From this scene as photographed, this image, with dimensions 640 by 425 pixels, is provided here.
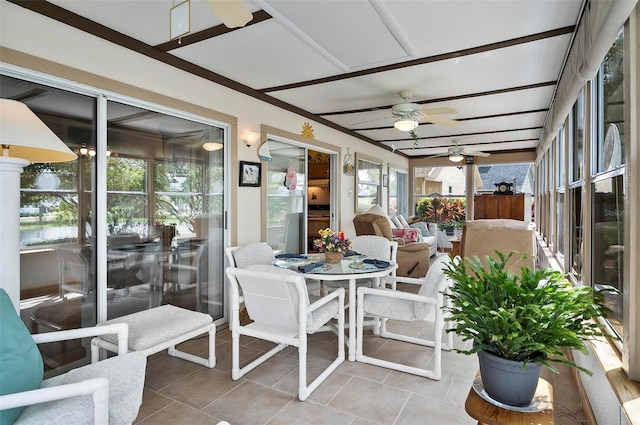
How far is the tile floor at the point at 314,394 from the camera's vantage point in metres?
2.10

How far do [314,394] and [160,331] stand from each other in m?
1.10

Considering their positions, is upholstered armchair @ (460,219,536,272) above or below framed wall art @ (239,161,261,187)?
below

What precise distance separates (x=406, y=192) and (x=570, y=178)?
248 inches

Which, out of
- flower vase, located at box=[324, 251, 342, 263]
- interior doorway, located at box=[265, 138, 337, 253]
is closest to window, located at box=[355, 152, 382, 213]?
interior doorway, located at box=[265, 138, 337, 253]

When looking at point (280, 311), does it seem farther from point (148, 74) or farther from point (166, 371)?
point (148, 74)

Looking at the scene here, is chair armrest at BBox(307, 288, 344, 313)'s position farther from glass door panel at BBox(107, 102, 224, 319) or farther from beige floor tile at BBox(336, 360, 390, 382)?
glass door panel at BBox(107, 102, 224, 319)

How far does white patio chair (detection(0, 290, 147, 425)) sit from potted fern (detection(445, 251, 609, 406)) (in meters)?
1.39

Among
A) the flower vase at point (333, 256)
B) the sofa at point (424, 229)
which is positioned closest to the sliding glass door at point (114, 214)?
the flower vase at point (333, 256)

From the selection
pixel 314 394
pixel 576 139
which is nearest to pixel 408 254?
pixel 576 139

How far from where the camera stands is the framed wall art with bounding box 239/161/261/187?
12.6 feet

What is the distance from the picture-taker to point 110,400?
4.91ft

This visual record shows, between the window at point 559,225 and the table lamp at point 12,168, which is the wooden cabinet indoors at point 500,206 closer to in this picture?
the window at point 559,225

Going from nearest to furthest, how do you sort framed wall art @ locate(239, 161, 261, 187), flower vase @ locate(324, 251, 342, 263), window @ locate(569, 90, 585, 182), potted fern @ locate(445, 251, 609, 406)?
potted fern @ locate(445, 251, 609, 406), window @ locate(569, 90, 585, 182), flower vase @ locate(324, 251, 342, 263), framed wall art @ locate(239, 161, 261, 187)

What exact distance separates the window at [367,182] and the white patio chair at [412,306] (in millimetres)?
3928
